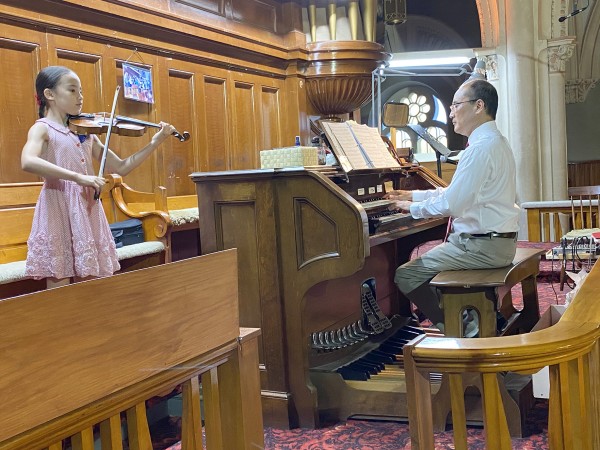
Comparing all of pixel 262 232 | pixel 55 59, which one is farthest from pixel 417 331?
pixel 55 59

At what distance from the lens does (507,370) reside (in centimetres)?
143

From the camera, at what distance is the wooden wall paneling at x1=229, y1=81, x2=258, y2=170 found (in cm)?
606

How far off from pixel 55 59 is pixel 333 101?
3127 mm

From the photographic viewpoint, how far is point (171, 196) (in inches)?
210

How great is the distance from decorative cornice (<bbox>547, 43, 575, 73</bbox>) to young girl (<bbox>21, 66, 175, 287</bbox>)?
8082mm

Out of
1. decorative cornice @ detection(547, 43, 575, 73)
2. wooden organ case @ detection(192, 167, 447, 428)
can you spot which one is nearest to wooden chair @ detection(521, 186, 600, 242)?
decorative cornice @ detection(547, 43, 575, 73)

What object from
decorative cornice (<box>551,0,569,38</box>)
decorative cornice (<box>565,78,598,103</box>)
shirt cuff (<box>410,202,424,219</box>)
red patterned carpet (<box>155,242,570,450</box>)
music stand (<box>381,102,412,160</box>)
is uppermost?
decorative cornice (<box>551,0,569,38</box>)

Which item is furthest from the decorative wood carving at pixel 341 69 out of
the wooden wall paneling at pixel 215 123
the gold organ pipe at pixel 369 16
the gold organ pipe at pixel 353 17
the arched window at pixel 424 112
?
the arched window at pixel 424 112

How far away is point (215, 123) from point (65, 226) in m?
2.94

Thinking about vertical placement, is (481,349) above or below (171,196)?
below

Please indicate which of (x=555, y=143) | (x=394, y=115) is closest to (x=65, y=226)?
(x=394, y=115)

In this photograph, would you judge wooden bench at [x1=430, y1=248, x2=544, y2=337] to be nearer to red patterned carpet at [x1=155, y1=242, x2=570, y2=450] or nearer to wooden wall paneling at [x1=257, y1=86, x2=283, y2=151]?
red patterned carpet at [x1=155, y1=242, x2=570, y2=450]

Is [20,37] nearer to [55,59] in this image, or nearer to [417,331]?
[55,59]

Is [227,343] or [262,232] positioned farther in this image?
[262,232]
